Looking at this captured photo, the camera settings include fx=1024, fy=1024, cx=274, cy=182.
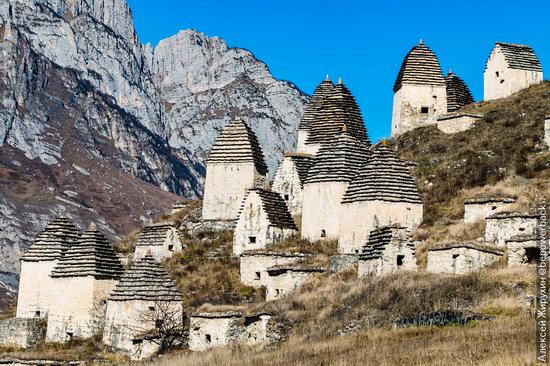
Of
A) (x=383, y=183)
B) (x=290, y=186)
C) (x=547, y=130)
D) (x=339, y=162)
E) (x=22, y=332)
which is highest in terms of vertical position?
(x=547, y=130)

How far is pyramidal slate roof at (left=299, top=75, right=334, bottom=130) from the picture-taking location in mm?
59188

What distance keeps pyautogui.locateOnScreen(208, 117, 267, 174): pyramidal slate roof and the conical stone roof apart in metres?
17.0

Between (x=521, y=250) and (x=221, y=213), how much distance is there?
2303 centimetres

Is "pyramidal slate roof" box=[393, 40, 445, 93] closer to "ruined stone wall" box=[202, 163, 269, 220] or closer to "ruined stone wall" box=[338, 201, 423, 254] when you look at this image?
"ruined stone wall" box=[202, 163, 269, 220]

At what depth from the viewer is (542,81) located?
60.5 m

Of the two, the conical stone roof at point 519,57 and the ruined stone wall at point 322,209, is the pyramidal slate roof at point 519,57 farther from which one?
the ruined stone wall at point 322,209

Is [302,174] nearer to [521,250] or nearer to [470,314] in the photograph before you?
[521,250]

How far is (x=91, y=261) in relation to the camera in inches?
1599

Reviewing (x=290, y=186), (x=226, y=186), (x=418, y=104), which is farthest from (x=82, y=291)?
(x=418, y=104)

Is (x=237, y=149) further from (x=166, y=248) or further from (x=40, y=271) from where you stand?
(x=40, y=271)

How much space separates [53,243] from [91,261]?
16.5 feet

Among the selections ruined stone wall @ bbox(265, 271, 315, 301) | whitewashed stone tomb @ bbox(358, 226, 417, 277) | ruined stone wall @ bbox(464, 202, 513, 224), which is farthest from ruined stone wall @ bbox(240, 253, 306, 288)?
ruined stone wall @ bbox(464, 202, 513, 224)

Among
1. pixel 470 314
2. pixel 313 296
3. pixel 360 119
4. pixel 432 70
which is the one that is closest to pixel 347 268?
pixel 313 296

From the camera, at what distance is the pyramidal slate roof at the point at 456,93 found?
6419 cm
